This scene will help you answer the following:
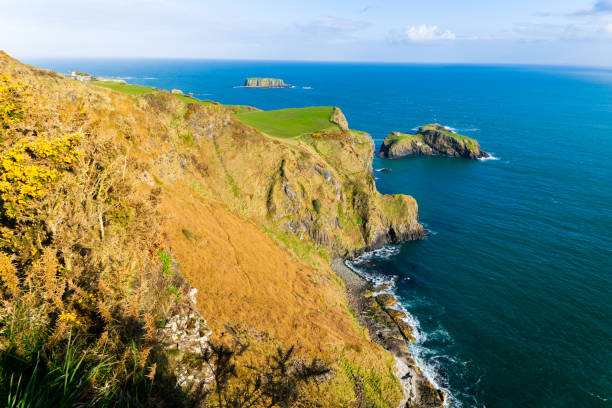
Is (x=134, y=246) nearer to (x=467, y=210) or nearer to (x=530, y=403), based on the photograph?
(x=530, y=403)

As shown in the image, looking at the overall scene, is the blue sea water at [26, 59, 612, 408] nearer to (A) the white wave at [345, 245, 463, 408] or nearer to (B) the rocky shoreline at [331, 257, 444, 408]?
(A) the white wave at [345, 245, 463, 408]

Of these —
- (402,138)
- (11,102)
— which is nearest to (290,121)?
(402,138)

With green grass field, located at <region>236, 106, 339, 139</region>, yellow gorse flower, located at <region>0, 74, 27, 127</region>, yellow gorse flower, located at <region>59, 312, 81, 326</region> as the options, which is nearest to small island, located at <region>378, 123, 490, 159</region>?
green grass field, located at <region>236, 106, 339, 139</region>

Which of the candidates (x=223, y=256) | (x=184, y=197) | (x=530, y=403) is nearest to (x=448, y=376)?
(x=530, y=403)

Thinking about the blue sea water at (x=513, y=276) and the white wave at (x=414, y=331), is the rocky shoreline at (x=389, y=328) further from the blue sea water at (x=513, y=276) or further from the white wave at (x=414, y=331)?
the blue sea water at (x=513, y=276)

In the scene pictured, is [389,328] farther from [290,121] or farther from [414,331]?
[290,121]

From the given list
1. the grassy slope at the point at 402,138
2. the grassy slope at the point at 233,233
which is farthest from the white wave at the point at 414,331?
the grassy slope at the point at 402,138
